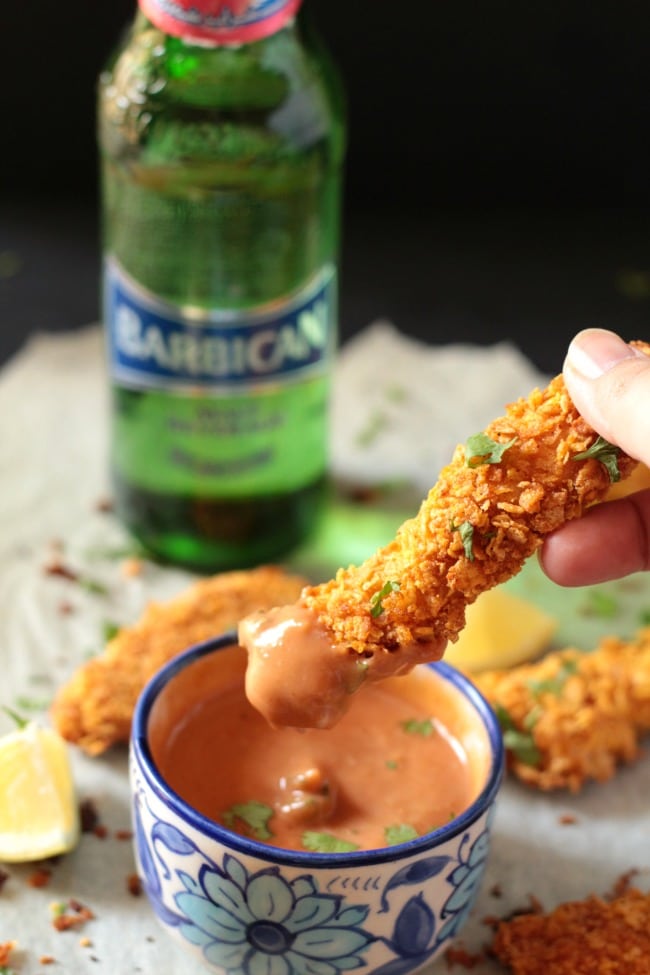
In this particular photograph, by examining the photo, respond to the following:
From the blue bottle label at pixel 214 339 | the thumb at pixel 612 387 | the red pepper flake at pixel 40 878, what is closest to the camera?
the thumb at pixel 612 387

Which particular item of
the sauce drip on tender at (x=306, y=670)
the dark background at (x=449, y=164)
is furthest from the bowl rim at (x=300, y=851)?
the dark background at (x=449, y=164)

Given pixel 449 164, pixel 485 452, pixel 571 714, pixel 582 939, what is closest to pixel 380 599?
pixel 485 452

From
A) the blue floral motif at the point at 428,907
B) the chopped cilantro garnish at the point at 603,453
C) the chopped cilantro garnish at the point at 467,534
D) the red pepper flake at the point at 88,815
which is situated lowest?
the red pepper flake at the point at 88,815

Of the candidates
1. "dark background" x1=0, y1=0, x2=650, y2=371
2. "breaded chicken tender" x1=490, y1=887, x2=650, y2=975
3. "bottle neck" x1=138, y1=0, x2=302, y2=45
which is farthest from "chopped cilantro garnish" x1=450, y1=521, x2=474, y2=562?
"dark background" x1=0, y1=0, x2=650, y2=371

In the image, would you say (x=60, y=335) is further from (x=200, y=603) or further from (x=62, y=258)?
(x=200, y=603)

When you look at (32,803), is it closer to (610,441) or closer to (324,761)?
(324,761)

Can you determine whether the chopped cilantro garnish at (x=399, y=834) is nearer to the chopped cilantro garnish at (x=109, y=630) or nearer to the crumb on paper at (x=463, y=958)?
the crumb on paper at (x=463, y=958)

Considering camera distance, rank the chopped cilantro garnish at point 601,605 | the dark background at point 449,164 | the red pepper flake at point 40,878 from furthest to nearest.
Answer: the dark background at point 449,164 < the chopped cilantro garnish at point 601,605 < the red pepper flake at point 40,878
